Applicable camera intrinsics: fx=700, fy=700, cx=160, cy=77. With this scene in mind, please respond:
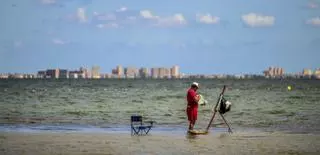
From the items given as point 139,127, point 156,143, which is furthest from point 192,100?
point 156,143

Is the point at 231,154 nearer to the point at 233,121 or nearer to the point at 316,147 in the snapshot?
the point at 316,147

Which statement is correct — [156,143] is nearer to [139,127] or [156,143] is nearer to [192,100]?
[139,127]

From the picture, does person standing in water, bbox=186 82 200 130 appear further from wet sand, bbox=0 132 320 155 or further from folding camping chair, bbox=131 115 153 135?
folding camping chair, bbox=131 115 153 135

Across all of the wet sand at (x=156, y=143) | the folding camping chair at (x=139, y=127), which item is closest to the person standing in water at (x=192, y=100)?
the wet sand at (x=156, y=143)

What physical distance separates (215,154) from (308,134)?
8305mm

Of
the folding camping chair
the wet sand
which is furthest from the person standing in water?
the folding camping chair

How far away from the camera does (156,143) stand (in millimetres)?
21875

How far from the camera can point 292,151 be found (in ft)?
65.0

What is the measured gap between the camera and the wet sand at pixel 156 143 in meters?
19.5

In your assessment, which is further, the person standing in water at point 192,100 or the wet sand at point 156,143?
the person standing in water at point 192,100

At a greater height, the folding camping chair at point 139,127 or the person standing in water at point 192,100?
the person standing in water at point 192,100

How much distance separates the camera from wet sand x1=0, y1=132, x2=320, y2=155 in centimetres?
1953

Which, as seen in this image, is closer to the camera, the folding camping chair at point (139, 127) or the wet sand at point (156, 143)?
the wet sand at point (156, 143)

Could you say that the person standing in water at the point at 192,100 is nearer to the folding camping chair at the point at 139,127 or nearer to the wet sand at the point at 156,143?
the wet sand at the point at 156,143
